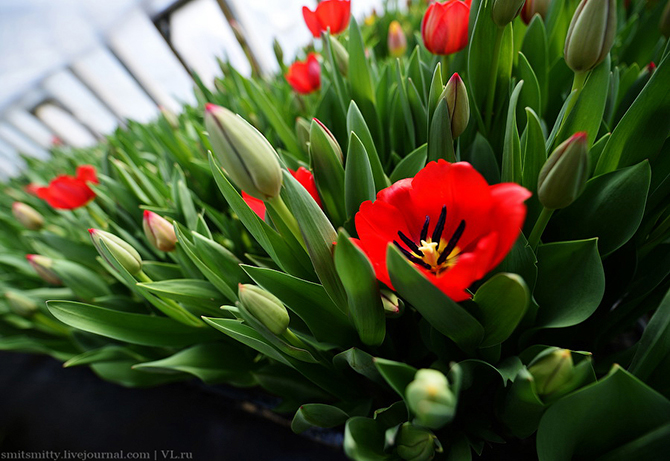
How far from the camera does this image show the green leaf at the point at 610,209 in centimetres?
24

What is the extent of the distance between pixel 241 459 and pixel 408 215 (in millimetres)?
334

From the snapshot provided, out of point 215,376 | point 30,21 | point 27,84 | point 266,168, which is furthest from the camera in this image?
point 27,84

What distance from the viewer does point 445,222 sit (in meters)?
0.23

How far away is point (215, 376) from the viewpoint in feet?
1.13

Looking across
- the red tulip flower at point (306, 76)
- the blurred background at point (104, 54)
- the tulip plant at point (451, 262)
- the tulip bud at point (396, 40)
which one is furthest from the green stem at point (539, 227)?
the blurred background at point (104, 54)

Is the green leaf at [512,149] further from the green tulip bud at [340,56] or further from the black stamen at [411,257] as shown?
the green tulip bud at [340,56]

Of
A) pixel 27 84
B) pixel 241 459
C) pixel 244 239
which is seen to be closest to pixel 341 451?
pixel 241 459

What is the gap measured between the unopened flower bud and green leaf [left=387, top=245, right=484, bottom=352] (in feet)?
0.11

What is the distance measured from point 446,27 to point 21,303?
619mm

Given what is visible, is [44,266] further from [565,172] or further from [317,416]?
[565,172]

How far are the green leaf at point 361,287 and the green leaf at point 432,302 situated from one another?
16 millimetres

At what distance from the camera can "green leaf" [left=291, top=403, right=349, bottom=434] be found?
255 mm

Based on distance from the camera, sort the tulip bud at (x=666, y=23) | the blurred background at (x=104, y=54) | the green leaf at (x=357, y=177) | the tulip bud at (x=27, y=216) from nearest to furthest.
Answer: the green leaf at (x=357, y=177), the tulip bud at (x=666, y=23), the tulip bud at (x=27, y=216), the blurred background at (x=104, y=54)

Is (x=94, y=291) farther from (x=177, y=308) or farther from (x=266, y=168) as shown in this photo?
(x=266, y=168)
